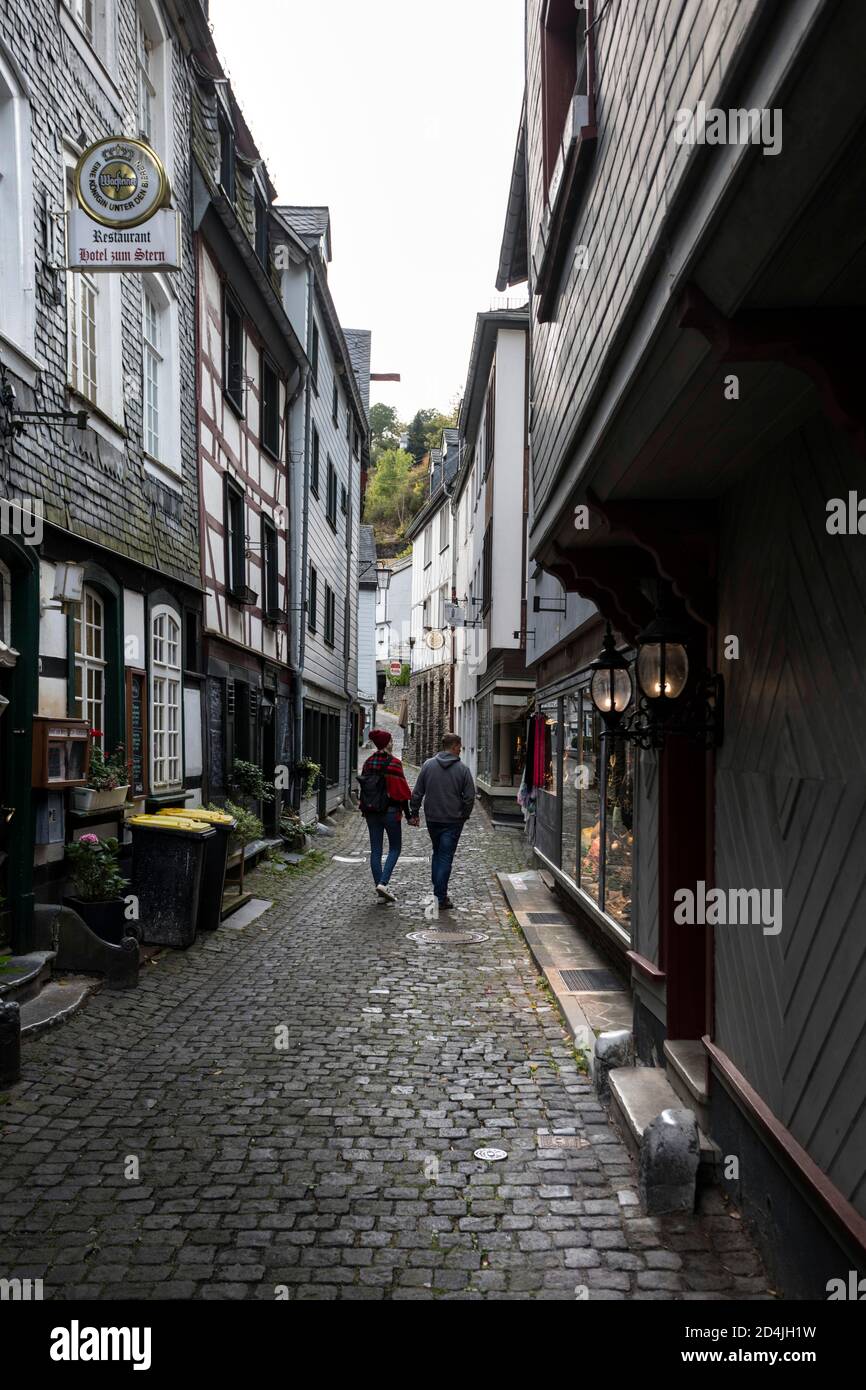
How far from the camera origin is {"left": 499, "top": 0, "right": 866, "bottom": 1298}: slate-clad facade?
7.53ft

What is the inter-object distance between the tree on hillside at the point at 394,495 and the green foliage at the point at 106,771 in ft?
228

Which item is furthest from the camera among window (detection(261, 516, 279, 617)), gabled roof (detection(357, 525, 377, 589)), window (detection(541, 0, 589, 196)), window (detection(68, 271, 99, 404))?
gabled roof (detection(357, 525, 377, 589))

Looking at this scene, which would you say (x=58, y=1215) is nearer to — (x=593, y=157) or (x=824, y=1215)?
(x=824, y=1215)

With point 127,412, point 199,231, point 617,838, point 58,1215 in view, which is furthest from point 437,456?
point 58,1215

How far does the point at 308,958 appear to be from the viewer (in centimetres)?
844

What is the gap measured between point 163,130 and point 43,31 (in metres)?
3.31

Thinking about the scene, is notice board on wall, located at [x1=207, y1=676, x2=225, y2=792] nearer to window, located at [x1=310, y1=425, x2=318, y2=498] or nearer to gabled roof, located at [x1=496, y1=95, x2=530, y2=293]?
gabled roof, located at [x1=496, y1=95, x2=530, y2=293]

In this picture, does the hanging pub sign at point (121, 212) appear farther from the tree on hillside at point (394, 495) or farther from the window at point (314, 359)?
the tree on hillside at point (394, 495)

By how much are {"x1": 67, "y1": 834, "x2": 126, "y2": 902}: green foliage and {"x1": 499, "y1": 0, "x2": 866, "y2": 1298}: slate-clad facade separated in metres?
3.92

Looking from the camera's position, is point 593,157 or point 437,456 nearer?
point 593,157

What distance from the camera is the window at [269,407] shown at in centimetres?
1587

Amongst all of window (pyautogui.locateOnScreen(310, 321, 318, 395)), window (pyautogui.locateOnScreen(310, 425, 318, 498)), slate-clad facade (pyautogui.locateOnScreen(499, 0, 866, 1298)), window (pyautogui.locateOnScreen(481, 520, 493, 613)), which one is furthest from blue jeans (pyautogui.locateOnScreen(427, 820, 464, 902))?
window (pyautogui.locateOnScreen(310, 321, 318, 395))

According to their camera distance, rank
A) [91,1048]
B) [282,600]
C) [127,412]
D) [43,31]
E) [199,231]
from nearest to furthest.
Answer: [91,1048] → [43,31] → [127,412] → [199,231] → [282,600]

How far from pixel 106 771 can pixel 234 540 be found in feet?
20.4
